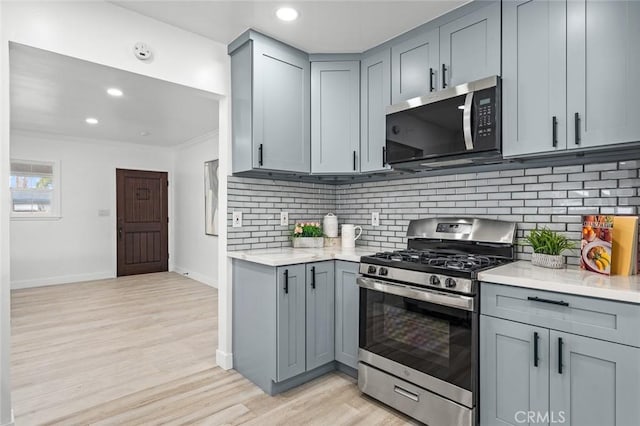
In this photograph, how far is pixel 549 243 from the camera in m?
1.94

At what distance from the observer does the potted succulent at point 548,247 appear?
1.91 m

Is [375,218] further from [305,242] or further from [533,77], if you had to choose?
[533,77]

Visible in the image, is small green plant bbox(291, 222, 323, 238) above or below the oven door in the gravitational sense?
above

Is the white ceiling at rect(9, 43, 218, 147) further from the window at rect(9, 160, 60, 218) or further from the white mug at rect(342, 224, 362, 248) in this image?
the white mug at rect(342, 224, 362, 248)

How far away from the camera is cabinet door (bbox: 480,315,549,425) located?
1.62 meters

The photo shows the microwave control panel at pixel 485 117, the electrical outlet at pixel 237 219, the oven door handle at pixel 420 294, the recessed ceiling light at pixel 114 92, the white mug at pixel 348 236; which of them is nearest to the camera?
the oven door handle at pixel 420 294

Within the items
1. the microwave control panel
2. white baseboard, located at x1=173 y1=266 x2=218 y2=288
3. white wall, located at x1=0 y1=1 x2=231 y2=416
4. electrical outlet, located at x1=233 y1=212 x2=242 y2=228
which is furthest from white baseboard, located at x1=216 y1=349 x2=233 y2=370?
white baseboard, located at x1=173 y1=266 x2=218 y2=288

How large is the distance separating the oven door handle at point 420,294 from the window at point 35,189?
5.90 m

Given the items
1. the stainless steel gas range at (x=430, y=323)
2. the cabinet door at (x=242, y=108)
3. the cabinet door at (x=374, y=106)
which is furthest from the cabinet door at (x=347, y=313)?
the cabinet door at (x=242, y=108)

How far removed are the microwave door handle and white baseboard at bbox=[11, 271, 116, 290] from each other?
6.58 metres

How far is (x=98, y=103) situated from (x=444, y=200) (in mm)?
4048

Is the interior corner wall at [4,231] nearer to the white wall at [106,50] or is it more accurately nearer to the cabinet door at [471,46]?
the white wall at [106,50]

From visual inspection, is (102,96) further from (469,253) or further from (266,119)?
(469,253)

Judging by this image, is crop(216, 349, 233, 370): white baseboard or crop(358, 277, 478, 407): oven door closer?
crop(358, 277, 478, 407): oven door
